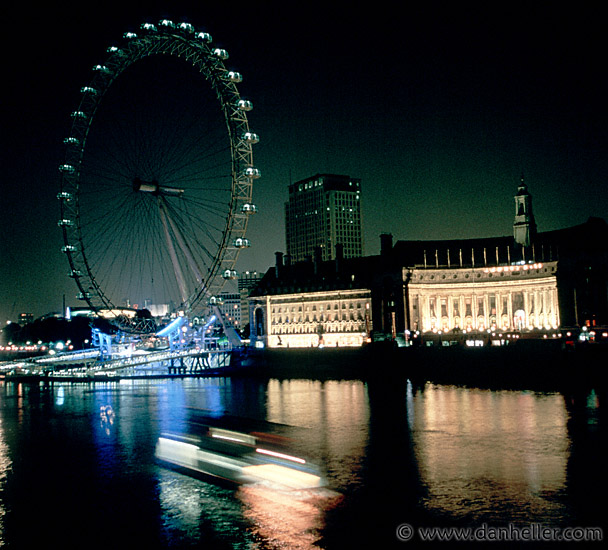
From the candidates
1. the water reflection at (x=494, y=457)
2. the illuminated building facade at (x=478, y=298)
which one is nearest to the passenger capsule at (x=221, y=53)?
the water reflection at (x=494, y=457)

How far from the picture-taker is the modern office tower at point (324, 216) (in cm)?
17612

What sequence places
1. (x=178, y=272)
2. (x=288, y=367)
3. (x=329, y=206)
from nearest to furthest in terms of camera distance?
(x=178, y=272)
(x=288, y=367)
(x=329, y=206)

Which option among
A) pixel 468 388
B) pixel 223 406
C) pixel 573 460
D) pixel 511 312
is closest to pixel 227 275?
pixel 223 406

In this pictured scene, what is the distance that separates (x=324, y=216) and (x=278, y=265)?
58636 millimetres

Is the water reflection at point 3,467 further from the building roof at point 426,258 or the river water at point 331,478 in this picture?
the building roof at point 426,258

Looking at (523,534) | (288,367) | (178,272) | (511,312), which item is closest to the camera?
(523,534)

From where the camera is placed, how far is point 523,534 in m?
14.8

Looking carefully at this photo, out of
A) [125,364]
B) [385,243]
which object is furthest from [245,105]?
[385,243]

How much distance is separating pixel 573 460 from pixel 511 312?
3106 inches

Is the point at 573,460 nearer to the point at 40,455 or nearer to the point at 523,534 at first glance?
the point at 523,534

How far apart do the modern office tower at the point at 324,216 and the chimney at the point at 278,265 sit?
5218 centimetres

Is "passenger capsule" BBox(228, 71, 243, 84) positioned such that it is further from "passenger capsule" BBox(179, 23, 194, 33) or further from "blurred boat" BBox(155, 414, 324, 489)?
"blurred boat" BBox(155, 414, 324, 489)

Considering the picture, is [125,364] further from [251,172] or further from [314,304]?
[314,304]

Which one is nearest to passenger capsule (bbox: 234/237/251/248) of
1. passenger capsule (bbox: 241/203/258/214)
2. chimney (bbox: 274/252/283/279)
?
passenger capsule (bbox: 241/203/258/214)
